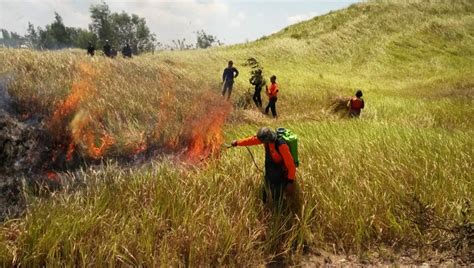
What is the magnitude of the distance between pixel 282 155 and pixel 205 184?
4.39 feet

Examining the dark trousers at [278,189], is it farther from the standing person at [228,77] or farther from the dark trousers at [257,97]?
the dark trousers at [257,97]

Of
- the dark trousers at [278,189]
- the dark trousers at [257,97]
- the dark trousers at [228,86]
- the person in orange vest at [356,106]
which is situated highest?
the dark trousers at [228,86]

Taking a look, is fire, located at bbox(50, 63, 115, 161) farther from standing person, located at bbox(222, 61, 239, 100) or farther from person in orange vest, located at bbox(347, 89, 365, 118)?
person in orange vest, located at bbox(347, 89, 365, 118)

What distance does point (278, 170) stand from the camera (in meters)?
5.25

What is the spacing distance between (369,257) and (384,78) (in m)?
25.0

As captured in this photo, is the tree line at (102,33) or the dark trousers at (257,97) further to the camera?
the tree line at (102,33)

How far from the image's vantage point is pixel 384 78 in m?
27.6

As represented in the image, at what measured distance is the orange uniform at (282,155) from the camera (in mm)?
4938

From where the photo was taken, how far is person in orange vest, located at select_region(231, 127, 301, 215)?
4961 mm

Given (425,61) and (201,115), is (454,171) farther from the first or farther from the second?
(425,61)

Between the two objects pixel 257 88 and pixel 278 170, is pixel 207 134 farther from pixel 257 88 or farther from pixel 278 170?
pixel 257 88

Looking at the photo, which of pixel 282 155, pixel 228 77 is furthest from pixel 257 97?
pixel 282 155

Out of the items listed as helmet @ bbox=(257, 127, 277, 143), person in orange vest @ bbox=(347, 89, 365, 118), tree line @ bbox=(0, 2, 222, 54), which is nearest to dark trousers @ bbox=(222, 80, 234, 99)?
person in orange vest @ bbox=(347, 89, 365, 118)

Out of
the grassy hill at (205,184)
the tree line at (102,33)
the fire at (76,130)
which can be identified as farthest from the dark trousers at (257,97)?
the tree line at (102,33)
